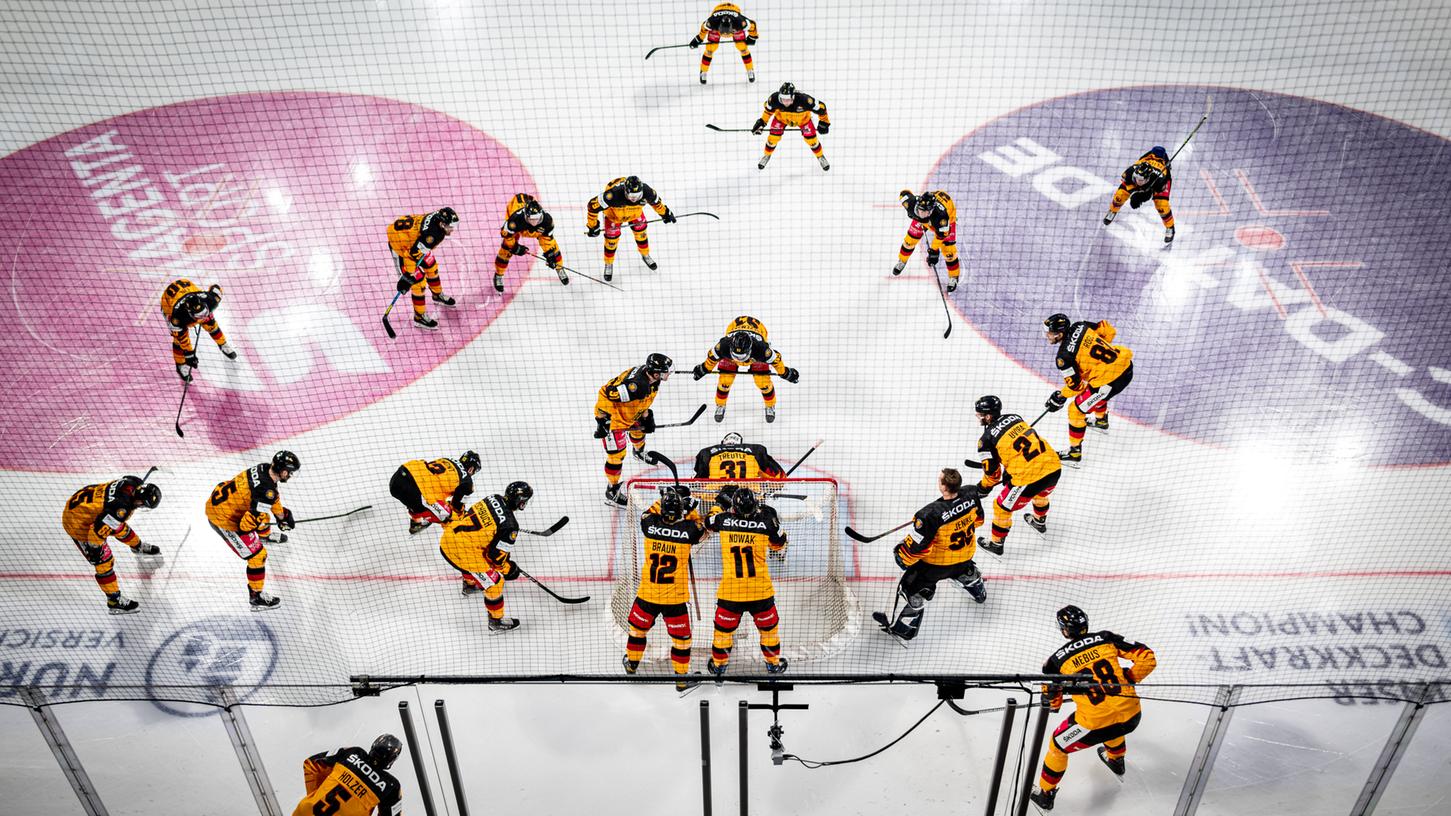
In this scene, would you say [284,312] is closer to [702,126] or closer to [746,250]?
[746,250]

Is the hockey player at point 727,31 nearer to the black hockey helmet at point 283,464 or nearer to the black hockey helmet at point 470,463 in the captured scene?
the black hockey helmet at point 470,463

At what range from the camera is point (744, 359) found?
7.13 m

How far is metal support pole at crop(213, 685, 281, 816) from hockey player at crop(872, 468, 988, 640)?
3.55m

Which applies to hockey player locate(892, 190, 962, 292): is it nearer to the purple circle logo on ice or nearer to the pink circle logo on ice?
the purple circle logo on ice

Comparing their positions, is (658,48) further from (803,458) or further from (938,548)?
(938,548)

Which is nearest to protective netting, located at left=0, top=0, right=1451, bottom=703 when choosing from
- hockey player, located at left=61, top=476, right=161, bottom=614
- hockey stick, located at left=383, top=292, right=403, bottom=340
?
hockey stick, located at left=383, top=292, right=403, bottom=340

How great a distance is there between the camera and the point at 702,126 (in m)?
11.1

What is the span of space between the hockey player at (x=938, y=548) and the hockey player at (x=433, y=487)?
9.27ft

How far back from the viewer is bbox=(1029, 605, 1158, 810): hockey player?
16.0 ft

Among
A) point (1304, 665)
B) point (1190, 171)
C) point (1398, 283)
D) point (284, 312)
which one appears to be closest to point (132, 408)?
point (284, 312)

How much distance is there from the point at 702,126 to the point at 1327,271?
21.0 feet

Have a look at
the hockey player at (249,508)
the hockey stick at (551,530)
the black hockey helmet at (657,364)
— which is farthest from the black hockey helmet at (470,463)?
the black hockey helmet at (657,364)

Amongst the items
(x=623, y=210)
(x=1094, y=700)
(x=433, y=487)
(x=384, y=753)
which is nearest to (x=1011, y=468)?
(x=1094, y=700)

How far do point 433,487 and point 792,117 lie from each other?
523 cm
